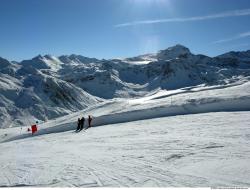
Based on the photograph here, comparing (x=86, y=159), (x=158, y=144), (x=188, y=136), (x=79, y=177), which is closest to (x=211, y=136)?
(x=188, y=136)

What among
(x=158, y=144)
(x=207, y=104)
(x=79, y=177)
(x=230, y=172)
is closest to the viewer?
(x=230, y=172)

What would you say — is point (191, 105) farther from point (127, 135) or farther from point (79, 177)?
point (79, 177)

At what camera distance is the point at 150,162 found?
49.7ft

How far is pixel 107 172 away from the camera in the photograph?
558 inches

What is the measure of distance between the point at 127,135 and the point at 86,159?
25.7 feet

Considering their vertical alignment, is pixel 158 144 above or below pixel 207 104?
below

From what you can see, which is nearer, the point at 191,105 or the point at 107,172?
the point at 107,172

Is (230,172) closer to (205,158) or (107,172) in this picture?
(205,158)

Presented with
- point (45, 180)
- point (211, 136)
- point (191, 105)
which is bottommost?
point (45, 180)

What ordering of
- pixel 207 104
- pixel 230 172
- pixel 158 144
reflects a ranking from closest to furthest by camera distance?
pixel 230 172, pixel 158 144, pixel 207 104

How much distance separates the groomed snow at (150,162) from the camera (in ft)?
41.1

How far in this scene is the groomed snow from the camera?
12.5 meters

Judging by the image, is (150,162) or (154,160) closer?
(150,162)

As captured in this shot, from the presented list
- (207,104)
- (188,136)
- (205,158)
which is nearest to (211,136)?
(188,136)
